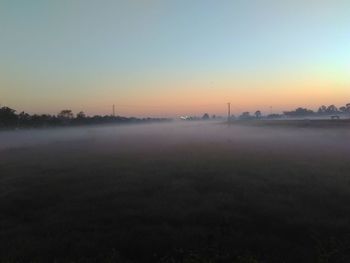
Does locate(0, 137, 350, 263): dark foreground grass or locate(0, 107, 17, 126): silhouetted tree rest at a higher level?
locate(0, 107, 17, 126): silhouetted tree

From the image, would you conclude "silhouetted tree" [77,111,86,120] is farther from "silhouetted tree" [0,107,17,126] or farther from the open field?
the open field

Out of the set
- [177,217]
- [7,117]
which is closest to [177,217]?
[177,217]

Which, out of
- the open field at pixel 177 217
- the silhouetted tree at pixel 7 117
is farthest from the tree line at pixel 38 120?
the open field at pixel 177 217

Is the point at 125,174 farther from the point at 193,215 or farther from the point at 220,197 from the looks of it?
the point at 193,215

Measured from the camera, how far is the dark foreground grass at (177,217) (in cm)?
1055

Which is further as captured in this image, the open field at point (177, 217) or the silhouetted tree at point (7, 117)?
the silhouetted tree at point (7, 117)

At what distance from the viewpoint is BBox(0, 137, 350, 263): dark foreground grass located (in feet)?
34.6

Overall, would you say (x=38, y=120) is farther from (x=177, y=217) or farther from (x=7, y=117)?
(x=177, y=217)

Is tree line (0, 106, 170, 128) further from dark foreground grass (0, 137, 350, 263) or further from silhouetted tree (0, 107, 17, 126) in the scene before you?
dark foreground grass (0, 137, 350, 263)

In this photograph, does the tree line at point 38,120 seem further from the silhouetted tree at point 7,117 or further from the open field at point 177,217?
the open field at point 177,217

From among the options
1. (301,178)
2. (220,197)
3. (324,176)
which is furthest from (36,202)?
(324,176)

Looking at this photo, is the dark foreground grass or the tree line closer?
the dark foreground grass

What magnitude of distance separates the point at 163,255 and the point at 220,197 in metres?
6.25

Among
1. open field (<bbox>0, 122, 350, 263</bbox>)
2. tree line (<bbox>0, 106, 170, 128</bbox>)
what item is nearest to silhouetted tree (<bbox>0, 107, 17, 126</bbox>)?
tree line (<bbox>0, 106, 170, 128</bbox>)
